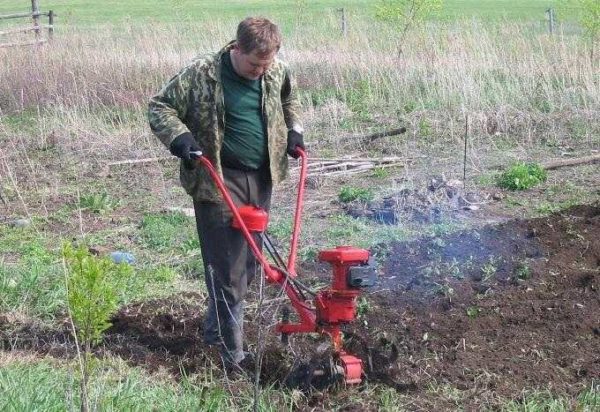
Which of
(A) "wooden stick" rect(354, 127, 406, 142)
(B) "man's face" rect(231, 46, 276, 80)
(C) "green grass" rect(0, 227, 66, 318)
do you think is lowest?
(A) "wooden stick" rect(354, 127, 406, 142)

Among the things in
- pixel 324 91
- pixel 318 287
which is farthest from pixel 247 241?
pixel 324 91

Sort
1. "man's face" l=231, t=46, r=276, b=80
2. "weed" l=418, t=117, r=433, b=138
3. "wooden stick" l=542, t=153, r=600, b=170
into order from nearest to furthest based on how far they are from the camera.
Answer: "man's face" l=231, t=46, r=276, b=80 < "wooden stick" l=542, t=153, r=600, b=170 < "weed" l=418, t=117, r=433, b=138

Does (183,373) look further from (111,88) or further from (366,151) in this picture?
(111,88)

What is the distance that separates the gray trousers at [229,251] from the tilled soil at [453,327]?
0.73ft

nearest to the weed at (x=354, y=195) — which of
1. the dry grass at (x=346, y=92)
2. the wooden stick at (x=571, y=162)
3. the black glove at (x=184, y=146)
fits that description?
the dry grass at (x=346, y=92)

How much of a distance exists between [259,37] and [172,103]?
2.27ft

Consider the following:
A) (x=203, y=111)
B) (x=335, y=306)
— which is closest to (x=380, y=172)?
(x=203, y=111)

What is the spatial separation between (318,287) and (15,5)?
173 ft

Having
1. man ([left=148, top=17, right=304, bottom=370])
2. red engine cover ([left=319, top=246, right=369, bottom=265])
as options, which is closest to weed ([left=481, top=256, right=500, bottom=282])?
man ([left=148, top=17, right=304, bottom=370])

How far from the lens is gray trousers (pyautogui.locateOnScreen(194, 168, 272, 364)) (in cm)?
595

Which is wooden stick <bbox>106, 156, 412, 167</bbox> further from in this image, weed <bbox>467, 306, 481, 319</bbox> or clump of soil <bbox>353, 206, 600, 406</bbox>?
weed <bbox>467, 306, 481, 319</bbox>

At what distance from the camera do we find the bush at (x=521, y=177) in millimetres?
10586

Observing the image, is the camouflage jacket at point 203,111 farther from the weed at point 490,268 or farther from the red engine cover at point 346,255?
the weed at point 490,268

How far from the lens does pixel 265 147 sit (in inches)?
235
